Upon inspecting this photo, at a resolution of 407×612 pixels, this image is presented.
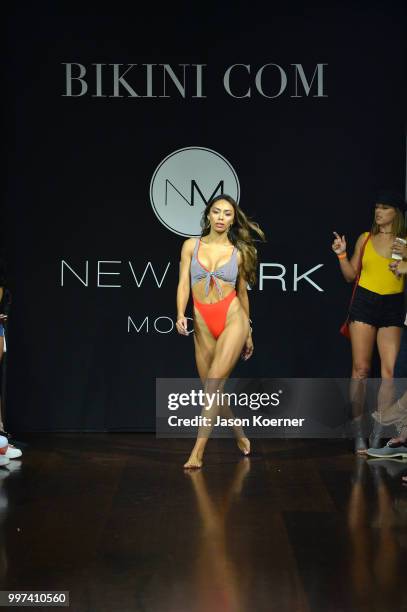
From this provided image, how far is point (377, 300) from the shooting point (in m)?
7.30

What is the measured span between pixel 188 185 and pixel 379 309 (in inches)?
68.1

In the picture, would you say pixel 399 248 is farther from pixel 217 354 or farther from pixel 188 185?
pixel 188 185

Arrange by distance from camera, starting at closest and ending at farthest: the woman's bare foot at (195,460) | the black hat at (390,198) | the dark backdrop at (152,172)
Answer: the woman's bare foot at (195,460)
the black hat at (390,198)
the dark backdrop at (152,172)

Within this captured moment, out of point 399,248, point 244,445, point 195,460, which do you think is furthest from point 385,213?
Answer: point 195,460

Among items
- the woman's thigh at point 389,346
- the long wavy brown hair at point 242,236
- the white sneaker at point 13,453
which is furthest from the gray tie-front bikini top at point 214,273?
the white sneaker at point 13,453

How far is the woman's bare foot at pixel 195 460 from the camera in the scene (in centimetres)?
667

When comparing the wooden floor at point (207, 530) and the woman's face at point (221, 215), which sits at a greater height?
the woman's face at point (221, 215)

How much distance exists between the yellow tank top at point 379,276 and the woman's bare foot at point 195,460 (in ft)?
5.41

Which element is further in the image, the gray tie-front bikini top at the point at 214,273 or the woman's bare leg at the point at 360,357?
the woman's bare leg at the point at 360,357

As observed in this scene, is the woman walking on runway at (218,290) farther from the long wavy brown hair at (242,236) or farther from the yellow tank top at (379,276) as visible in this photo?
the yellow tank top at (379,276)

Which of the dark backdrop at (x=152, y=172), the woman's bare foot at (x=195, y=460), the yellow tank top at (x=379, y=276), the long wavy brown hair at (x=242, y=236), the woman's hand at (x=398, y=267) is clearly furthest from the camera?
the dark backdrop at (x=152, y=172)

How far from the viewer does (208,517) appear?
5.36 m

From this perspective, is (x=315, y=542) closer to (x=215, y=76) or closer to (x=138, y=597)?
(x=138, y=597)

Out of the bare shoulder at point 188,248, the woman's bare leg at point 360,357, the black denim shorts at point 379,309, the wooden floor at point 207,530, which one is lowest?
the wooden floor at point 207,530
